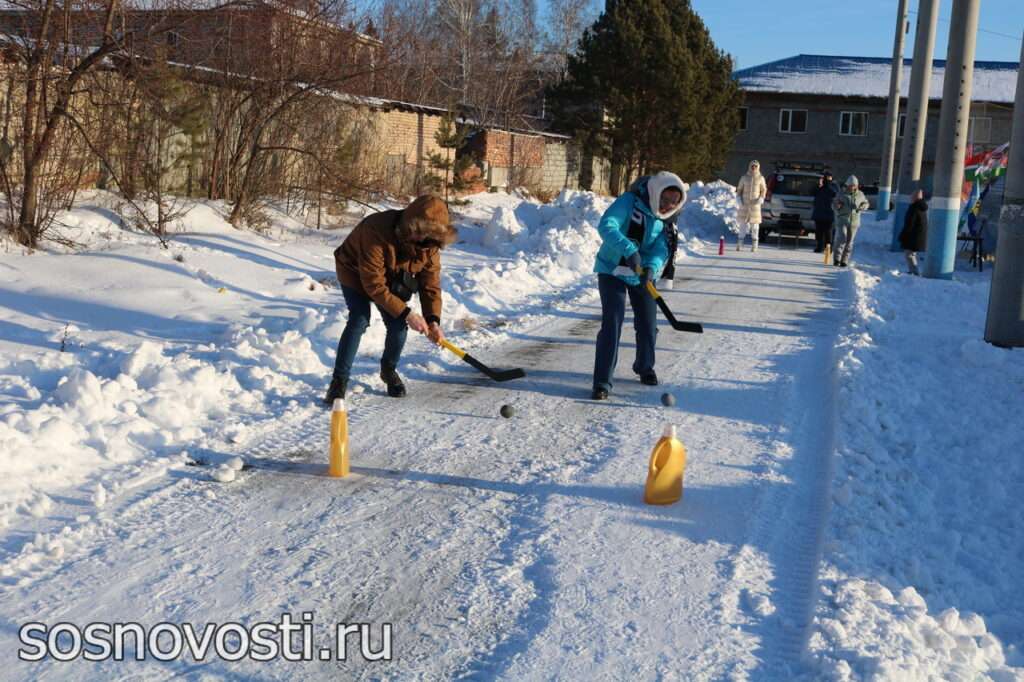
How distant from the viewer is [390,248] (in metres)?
7.21

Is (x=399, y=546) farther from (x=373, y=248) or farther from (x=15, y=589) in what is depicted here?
(x=373, y=248)

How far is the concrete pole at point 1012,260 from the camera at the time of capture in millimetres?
10758

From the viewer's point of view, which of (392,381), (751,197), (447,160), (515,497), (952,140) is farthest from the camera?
(447,160)

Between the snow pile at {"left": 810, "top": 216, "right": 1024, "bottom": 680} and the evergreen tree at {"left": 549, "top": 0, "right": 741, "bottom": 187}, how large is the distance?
1033 inches

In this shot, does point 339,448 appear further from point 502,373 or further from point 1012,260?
point 1012,260

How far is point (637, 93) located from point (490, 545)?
1302 inches

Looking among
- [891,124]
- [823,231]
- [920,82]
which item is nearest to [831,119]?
[891,124]

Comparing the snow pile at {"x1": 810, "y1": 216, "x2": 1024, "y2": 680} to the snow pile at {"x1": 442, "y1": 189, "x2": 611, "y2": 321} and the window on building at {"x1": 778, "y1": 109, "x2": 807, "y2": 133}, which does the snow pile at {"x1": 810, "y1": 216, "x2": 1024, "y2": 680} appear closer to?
the snow pile at {"x1": 442, "y1": 189, "x2": 611, "y2": 321}

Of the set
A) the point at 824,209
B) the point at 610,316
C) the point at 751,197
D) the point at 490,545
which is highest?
the point at 751,197

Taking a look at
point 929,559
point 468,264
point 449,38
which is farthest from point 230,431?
point 449,38

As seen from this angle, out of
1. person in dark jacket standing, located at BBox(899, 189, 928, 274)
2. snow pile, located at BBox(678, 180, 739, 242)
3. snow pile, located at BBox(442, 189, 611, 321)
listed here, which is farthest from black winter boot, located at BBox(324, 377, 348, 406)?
snow pile, located at BBox(678, 180, 739, 242)

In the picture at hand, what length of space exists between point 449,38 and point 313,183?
40814 millimetres

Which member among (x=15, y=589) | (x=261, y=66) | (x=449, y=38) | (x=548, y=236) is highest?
(x=449, y=38)

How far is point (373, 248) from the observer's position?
7137mm
